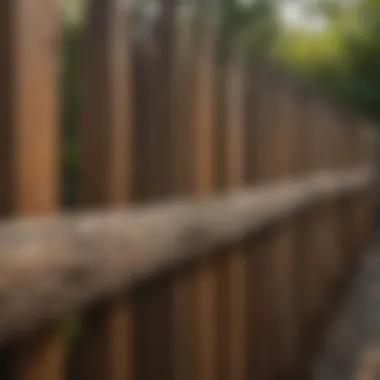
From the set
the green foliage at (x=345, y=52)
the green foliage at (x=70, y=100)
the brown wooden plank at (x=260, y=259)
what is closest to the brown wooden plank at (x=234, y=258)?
the brown wooden plank at (x=260, y=259)

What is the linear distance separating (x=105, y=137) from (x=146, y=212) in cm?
21

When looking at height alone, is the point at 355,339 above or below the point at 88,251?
below

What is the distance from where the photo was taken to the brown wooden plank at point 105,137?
2.24 metres

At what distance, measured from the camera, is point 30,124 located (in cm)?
184

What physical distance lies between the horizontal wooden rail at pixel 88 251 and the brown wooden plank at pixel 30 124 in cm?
5

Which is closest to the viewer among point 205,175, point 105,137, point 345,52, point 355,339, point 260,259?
point 105,137

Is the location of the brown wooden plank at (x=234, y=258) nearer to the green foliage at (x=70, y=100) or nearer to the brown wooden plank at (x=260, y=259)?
the brown wooden plank at (x=260, y=259)

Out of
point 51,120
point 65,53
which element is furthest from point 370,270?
point 51,120

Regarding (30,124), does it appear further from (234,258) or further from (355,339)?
(355,339)

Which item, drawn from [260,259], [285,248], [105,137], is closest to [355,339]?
[285,248]

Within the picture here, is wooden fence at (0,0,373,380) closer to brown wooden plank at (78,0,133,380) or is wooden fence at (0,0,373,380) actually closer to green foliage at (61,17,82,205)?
brown wooden plank at (78,0,133,380)

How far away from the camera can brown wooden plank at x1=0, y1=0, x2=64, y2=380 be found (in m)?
1.79

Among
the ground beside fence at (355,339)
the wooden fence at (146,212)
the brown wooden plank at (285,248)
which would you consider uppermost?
the wooden fence at (146,212)

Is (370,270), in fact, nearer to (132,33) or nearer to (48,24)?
(132,33)
